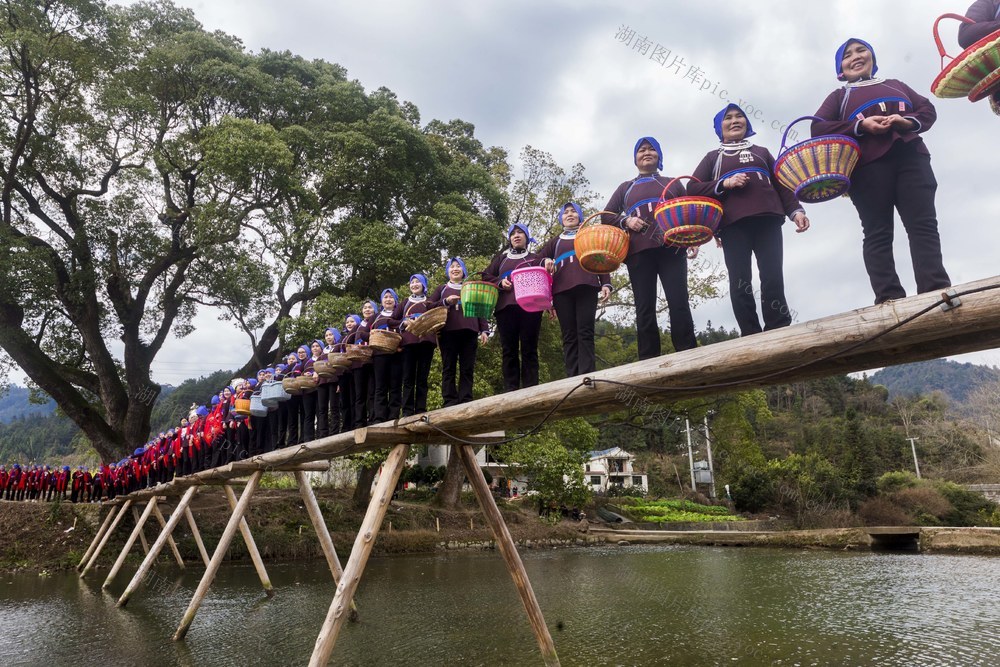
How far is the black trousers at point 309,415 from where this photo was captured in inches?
350

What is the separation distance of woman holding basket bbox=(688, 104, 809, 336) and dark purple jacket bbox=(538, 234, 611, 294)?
117 cm

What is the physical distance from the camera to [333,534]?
18.5 metres

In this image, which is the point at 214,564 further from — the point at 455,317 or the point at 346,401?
the point at 455,317

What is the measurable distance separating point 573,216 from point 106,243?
18.5 metres

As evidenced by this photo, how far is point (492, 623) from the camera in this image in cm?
798

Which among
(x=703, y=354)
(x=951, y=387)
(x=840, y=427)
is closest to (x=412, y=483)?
(x=840, y=427)

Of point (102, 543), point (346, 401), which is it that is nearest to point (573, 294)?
point (346, 401)

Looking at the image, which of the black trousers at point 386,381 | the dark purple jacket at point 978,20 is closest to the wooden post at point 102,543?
the black trousers at point 386,381

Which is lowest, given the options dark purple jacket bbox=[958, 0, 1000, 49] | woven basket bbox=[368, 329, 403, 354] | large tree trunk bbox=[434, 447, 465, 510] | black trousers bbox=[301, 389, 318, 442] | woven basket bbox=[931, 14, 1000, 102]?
large tree trunk bbox=[434, 447, 465, 510]

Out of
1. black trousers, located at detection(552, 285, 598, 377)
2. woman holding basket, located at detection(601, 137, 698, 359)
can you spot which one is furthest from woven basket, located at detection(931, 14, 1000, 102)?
black trousers, located at detection(552, 285, 598, 377)

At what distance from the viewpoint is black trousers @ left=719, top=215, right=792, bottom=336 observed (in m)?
4.03

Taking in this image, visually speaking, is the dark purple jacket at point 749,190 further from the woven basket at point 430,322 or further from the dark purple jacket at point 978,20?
the woven basket at point 430,322

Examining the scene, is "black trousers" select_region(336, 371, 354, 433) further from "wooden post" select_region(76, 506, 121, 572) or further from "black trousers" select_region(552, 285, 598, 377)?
"wooden post" select_region(76, 506, 121, 572)

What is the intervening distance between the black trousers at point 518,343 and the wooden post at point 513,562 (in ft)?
2.99
